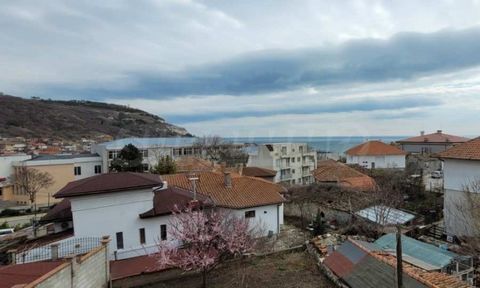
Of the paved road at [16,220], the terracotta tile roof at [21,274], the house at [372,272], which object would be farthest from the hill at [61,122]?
the house at [372,272]

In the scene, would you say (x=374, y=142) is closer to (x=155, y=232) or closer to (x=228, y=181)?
(x=228, y=181)

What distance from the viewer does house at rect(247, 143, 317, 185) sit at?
201 feet

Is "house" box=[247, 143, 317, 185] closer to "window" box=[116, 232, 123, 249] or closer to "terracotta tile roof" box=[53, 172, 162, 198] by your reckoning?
"terracotta tile roof" box=[53, 172, 162, 198]

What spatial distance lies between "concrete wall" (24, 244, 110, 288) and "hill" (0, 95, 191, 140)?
102033 millimetres

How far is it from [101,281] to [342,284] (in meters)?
9.94

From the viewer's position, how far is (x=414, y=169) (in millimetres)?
43594

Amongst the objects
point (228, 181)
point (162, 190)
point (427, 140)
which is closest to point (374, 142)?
point (427, 140)

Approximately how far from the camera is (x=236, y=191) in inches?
983

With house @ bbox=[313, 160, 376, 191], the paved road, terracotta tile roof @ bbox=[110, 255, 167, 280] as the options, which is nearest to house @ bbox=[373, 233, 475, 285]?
terracotta tile roof @ bbox=[110, 255, 167, 280]

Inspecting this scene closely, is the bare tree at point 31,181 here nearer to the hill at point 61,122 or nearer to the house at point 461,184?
the house at point 461,184

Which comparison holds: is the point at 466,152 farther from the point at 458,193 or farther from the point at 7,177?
the point at 7,177

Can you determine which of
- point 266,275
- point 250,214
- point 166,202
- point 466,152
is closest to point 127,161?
point 250,214

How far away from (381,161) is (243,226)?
168 feet

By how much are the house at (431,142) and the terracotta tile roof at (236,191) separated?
51.1 metres
